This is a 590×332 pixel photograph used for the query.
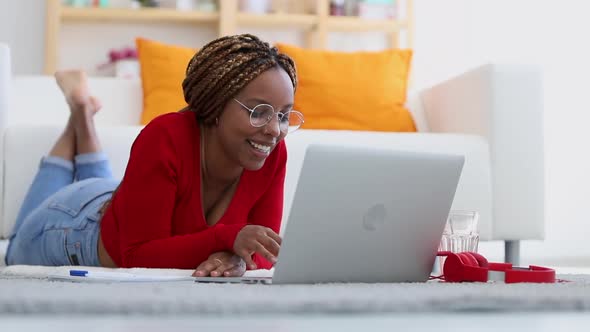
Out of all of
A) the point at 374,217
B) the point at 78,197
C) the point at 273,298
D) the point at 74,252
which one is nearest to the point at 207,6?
the point at 78,197

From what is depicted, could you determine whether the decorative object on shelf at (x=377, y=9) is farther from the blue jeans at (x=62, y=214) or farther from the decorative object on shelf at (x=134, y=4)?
the blue jeans at (x=62, y=214)

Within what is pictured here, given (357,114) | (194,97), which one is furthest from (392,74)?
(194,97)

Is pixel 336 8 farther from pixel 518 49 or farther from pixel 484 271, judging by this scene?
pixel 484 271

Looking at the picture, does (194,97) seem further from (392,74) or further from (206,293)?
(392,74)

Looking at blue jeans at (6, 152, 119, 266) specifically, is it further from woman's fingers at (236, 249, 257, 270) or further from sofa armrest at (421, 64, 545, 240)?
sofa armrest at (421, 64, 545, 240)

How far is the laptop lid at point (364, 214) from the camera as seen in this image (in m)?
1.23

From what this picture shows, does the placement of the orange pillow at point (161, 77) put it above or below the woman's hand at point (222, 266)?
above

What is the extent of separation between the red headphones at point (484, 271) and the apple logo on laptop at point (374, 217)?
0.22 metres

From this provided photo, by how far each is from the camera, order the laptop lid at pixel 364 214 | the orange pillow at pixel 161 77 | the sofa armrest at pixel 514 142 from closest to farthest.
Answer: the laptop lid at pixel 364 214
the sofa armrest at pixel 514 142
the orange pillow at pixel 161 77

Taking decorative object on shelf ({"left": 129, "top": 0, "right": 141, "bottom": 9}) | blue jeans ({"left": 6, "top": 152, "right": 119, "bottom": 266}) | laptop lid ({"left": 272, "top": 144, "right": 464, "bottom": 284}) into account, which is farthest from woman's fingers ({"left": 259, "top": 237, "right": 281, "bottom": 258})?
decorative object on shelf ({"left": 129, "top": 0, "right": 141, "bottom": 9})

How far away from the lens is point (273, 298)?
101 centimetres

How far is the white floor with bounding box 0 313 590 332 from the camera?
85 centimetres

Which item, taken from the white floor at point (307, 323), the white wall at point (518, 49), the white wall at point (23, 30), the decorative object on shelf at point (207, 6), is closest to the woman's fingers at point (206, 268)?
the white floor at point (307, 323)

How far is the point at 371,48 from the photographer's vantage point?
4.86m
